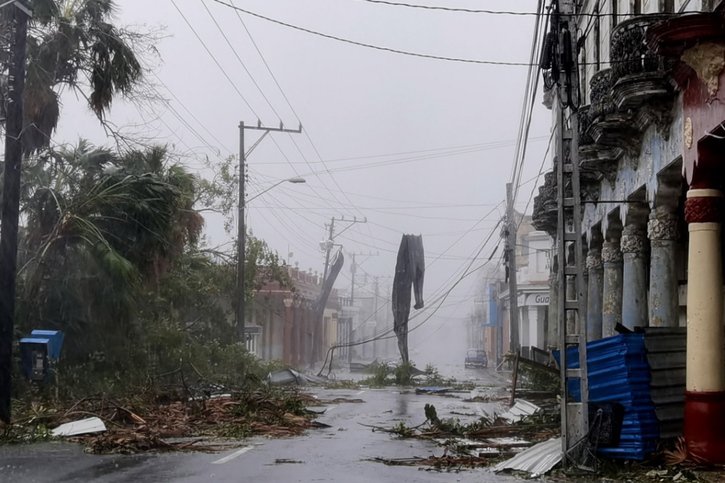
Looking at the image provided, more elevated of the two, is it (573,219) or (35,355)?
(573,219)

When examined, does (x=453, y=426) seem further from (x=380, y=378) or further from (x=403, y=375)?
Answer: (x=403, y=375)

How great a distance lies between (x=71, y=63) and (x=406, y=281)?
22.6 metres

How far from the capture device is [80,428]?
15.5m

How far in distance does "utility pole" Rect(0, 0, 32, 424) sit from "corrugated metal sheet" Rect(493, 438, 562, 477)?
28.3 feet

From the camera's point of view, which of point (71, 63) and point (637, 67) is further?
point (71, 63)

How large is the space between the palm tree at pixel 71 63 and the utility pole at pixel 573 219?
12.3m

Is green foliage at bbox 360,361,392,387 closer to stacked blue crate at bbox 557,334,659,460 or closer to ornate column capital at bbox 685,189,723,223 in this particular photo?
stacked blue crate at bbox 557,334,659,460

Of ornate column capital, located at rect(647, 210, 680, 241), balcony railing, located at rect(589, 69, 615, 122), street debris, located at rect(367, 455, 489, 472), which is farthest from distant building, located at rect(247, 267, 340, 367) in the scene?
street debris, located at rect(367, 455, 489, 472)

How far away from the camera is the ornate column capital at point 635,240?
63.2 feet

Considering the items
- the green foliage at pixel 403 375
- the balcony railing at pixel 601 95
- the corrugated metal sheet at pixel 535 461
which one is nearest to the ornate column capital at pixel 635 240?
the balcony railing at pixel 601 95

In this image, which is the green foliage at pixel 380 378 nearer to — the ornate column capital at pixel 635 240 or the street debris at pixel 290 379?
the street debris at pixel 290 379

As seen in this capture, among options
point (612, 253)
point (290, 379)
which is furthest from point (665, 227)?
point (290, 379)

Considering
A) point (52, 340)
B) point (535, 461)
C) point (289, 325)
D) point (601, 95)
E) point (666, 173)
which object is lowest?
point (535, 461)

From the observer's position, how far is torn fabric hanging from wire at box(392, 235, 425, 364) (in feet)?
137
